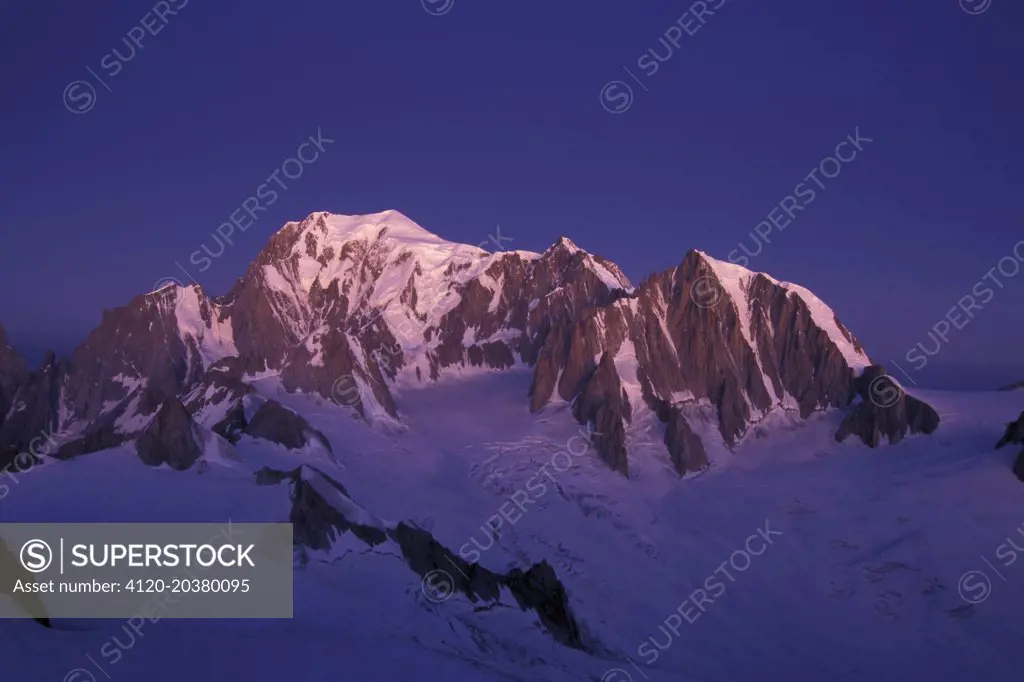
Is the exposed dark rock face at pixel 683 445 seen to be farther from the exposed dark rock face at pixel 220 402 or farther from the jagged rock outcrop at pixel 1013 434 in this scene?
the exposed dark rock face at pixel 220 402

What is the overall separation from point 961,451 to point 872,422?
15.4 metres

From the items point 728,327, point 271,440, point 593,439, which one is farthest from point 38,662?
point 728,327

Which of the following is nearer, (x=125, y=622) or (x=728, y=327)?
(x=125, y=622)

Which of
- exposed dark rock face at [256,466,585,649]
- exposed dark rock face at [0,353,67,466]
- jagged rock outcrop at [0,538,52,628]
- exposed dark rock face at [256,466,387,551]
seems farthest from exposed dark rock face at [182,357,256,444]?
Result: jagged rock outcrop at [0,538,52,628]

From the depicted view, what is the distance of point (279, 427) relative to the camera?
5576 inches

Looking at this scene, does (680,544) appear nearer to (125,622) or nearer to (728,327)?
(728,327)

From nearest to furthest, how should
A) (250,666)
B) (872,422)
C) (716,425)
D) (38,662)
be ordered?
(38,662), (250,666), (872,422), (716,425)

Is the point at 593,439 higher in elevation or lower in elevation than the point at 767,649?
higher

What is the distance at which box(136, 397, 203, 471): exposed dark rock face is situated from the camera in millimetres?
99188

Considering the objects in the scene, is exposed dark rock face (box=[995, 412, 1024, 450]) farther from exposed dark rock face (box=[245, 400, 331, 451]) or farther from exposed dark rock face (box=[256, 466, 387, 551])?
exposed dark rock face (box=[256, 466, 387, 551])

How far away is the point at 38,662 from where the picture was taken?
5650cm

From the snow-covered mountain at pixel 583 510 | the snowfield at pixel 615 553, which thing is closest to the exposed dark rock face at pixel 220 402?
the snow-covered mountain at pixel 583 510

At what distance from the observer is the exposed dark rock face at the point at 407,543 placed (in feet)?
300

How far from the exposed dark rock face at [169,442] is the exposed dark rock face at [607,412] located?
280 feet
